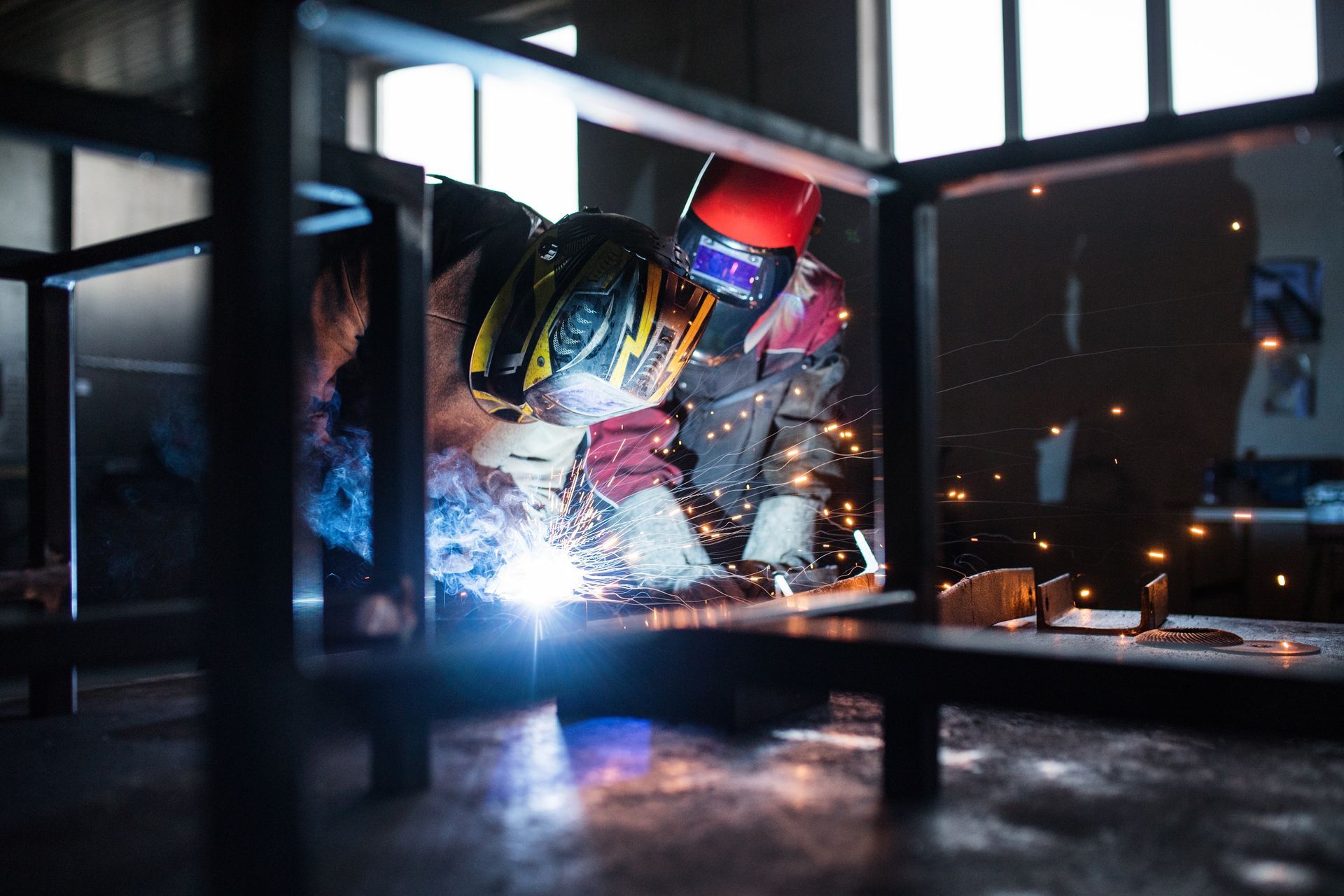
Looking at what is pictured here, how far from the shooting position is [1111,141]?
107 cm

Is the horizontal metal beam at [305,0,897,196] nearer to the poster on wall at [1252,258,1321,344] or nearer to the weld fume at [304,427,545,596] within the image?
the weld fume at [304,427,545,596]

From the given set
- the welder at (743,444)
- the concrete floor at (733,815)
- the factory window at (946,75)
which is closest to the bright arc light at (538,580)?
the welder at (743,444)

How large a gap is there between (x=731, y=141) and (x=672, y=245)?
4.95 ft

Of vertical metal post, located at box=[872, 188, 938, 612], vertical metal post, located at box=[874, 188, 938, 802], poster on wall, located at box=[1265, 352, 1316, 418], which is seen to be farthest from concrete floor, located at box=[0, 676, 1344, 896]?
poster on wall, located at box=[1265, 352, 1316, 418]

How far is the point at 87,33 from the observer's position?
398cm

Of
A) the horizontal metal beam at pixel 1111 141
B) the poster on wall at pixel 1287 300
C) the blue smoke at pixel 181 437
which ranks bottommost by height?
the blue smoke at pixel 181 437

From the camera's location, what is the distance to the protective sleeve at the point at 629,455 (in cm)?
354

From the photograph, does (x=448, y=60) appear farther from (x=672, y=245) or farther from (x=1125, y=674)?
(x=672, y=245)

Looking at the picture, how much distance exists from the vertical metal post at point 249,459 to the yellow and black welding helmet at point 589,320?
162 cm

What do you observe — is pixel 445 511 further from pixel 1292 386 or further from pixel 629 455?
pixel 1292 386

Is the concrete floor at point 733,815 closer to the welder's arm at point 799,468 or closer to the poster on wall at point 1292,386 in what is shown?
the welder's arm at point 799,468

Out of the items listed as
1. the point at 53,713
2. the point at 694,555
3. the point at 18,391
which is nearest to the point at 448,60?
the point at 53,713

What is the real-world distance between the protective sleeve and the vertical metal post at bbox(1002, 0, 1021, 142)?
1.93 m

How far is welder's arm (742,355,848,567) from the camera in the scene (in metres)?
3.85
